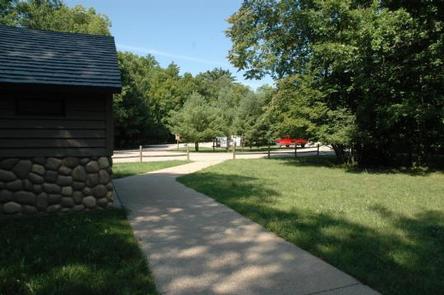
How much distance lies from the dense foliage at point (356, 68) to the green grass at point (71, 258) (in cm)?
1081

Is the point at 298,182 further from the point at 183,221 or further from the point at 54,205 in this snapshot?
the point at 54,205

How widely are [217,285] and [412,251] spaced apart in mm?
2912

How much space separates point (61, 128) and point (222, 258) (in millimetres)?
4871

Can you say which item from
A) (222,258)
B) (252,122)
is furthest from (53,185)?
(252,122)

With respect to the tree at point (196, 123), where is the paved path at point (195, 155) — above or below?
below

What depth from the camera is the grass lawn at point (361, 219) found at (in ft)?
15.1

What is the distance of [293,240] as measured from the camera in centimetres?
586

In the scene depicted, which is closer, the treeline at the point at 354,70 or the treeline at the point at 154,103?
the treeline at the point at 354,70

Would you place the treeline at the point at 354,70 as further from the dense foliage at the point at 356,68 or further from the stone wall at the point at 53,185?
the stone wall at the point at 53,185

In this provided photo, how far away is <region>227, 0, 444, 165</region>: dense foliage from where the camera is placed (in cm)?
1361

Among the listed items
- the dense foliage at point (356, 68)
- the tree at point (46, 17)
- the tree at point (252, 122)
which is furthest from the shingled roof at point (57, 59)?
the tree at point (46, 17)

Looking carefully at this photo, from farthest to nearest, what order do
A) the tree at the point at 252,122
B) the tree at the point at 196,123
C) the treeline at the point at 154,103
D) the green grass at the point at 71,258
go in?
the tree at the point at 196,123 → the treeline at the point at 154,103 → the tree at the point at 252,122 → the green grass at the point at 71,258

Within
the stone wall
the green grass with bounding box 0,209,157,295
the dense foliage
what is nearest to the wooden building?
the stone wall

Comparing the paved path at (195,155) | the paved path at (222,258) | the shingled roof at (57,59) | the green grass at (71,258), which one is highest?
the shingled roof at (57,59)
